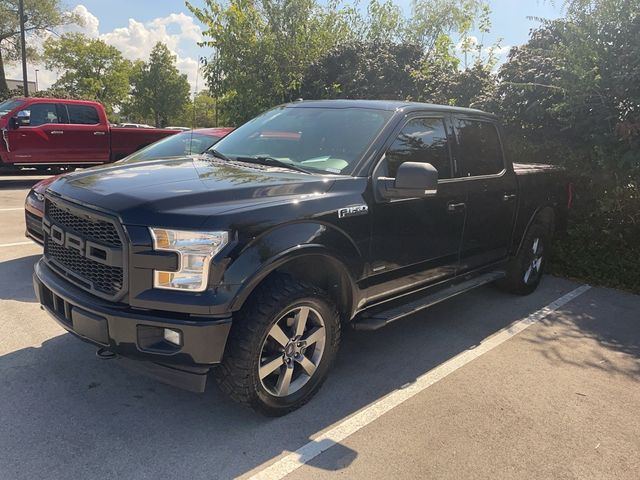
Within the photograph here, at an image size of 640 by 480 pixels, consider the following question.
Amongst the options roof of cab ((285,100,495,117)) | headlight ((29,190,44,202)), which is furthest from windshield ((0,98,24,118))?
roof of cab ((285,100,495,117))

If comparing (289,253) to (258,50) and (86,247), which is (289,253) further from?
(258,50)

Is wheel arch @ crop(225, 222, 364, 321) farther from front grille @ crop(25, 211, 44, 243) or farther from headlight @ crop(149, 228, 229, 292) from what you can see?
front grille @ crop(25, 211, 44, 243)

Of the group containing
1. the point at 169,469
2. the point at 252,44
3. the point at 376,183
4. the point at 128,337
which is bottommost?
the point at 169,469

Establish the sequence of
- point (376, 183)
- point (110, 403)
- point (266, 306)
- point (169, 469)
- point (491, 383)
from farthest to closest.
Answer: point (491, 383) → point (376, 183) → point (110, 403) → point (266, 306) → point (169, 469)

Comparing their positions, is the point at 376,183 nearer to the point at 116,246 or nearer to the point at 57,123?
the point at 116,246

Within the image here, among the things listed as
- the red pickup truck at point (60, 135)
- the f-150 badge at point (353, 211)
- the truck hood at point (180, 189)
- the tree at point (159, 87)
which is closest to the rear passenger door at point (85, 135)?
the red pickup truck at point (60, 135)

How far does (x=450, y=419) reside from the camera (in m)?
3.21

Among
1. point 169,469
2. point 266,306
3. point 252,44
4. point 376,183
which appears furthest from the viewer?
point 252,44

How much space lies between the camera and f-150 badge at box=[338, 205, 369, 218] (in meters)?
3.20

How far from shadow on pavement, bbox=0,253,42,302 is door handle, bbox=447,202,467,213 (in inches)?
148

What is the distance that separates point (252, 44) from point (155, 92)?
42918 mm

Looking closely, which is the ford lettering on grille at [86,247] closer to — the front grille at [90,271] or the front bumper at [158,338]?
the front grille at [90,271]

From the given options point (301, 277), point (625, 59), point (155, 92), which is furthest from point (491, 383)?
point (155, 92)

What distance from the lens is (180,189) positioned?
282cm
